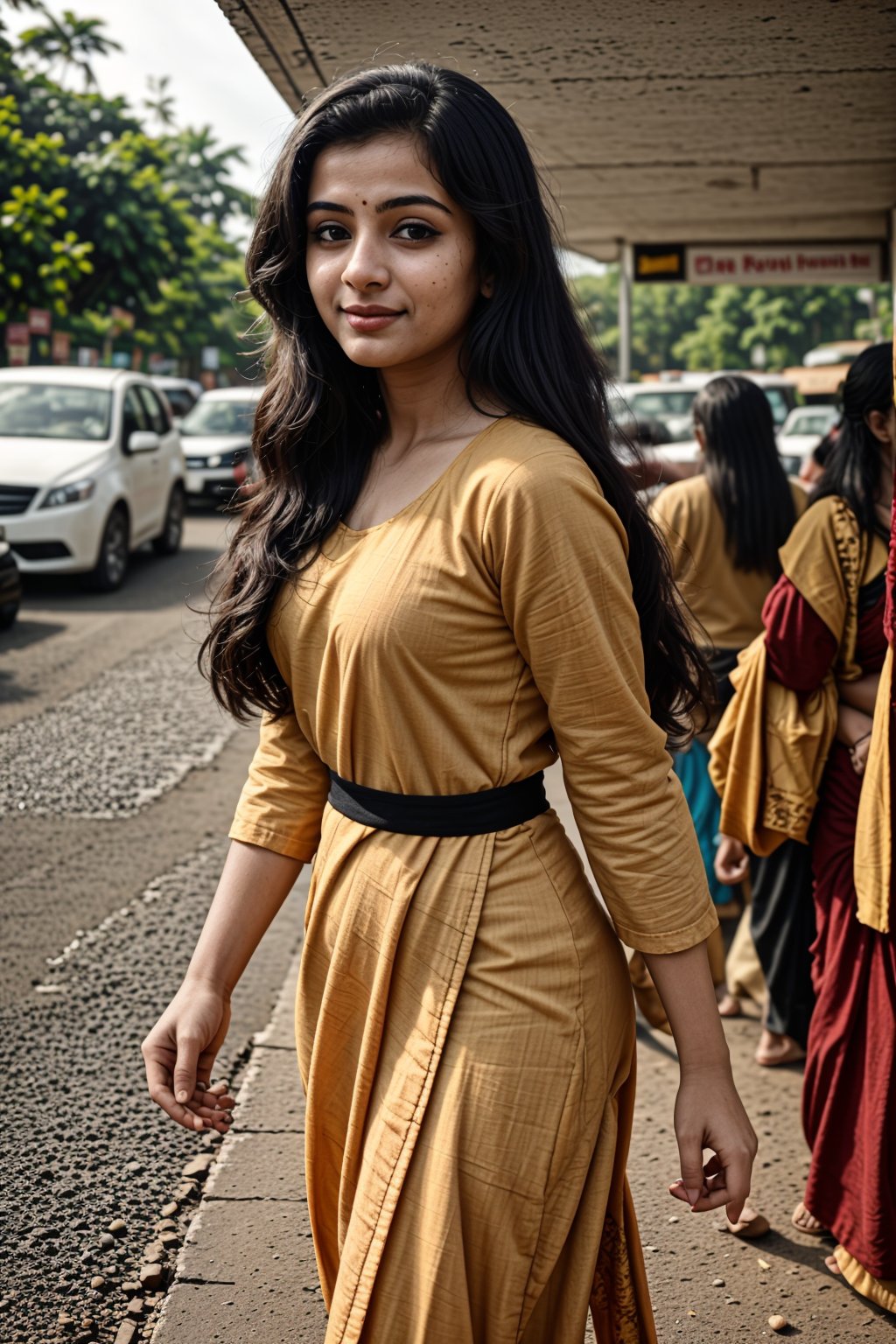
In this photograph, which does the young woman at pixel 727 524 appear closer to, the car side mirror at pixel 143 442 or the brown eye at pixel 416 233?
the brown eye at pixel 416 233

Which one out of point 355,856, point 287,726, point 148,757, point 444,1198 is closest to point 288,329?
point 287,726

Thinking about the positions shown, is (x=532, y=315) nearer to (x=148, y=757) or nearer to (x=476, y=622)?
(x=476, y=622)

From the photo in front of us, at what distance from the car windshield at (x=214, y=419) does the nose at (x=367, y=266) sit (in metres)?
19.5

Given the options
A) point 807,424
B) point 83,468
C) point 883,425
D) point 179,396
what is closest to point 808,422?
point 807,424

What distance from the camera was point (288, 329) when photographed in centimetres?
212

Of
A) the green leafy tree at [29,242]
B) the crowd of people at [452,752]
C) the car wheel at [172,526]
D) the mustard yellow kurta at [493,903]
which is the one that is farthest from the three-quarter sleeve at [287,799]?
the green leafy tree at [29,242]

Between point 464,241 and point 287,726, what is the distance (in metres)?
0.72

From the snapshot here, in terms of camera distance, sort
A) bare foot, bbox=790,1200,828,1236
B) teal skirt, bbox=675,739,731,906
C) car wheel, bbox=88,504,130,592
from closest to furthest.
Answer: bare foot, bbox=790,1200,828,1236
teal skirt, bbox=675,739,731,906
car wheel, bbox=88,504,130,592

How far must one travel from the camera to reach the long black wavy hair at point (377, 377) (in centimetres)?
182

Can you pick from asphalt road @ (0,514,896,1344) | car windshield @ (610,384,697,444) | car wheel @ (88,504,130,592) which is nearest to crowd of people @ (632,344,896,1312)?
asphalt road @ (0,514,896,1344)

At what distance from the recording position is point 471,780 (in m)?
1.78

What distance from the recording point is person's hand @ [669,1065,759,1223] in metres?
1.75

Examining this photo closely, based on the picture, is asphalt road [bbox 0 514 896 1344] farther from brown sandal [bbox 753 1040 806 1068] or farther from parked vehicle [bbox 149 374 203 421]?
parked vehicle [bbox 149 374 203 421]

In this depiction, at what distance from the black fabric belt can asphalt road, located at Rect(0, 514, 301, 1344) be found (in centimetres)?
59
